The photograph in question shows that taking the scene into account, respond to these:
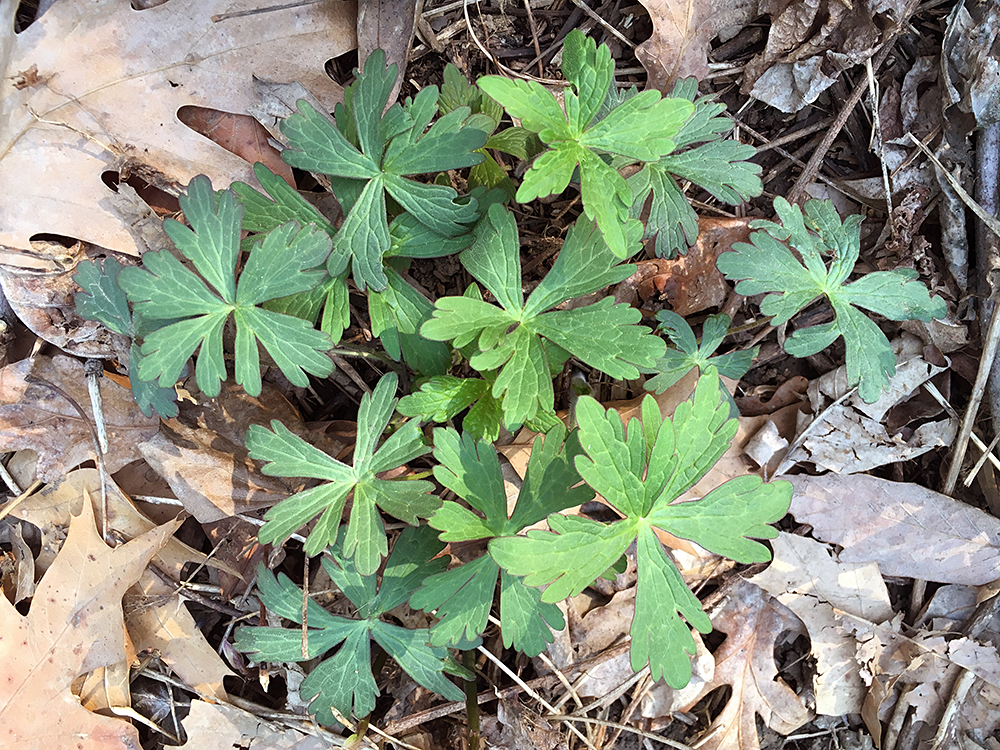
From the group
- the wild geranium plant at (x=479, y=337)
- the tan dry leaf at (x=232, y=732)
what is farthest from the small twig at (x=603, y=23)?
the tan dry leaf at (x=232, y=732)

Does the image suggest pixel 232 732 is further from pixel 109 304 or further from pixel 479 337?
pixel 479 337

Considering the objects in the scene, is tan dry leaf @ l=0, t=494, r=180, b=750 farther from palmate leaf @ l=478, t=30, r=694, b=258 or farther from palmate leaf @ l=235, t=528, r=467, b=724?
palmate leaf @ l=478, t=30, r=694, b=258

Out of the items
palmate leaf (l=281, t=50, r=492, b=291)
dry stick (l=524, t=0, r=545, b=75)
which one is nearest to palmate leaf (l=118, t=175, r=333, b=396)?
palmate leaf (l=281, t=50, r=492, b=291)

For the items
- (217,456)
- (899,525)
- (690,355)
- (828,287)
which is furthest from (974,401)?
(217,456)

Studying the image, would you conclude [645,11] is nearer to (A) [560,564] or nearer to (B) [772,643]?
(A) [560,564]

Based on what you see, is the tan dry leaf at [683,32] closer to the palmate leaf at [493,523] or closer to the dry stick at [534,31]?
the dry stick at [534,31]

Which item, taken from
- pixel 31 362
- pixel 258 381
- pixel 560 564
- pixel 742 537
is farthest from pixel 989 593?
pixel 31 362
